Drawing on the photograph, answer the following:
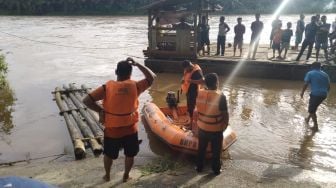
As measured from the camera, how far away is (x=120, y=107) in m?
5.47

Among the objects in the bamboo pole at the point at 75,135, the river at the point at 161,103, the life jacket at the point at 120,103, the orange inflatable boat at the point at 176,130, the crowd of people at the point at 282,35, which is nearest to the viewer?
the life jacket at the point at 120,103

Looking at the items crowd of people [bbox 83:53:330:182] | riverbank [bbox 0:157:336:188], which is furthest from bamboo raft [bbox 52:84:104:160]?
crowd of people [bbox 83:53:330:182]

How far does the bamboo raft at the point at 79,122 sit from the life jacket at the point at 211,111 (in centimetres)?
255

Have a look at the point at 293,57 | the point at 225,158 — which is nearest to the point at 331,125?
the point at 225,158

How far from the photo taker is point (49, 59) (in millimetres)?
21625

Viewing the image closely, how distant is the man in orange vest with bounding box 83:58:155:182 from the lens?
17.8 ft

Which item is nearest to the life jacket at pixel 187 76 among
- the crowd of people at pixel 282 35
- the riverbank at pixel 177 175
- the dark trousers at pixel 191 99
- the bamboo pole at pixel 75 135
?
the dark trousers at pixel 191 99

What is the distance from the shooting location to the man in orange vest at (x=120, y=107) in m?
5.43

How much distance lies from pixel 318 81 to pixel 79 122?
563 cm

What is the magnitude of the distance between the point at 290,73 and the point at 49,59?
1296 centimetres

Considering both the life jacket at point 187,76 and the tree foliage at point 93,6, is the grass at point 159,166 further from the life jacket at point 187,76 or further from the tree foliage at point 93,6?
the tree foliage at point 93,6

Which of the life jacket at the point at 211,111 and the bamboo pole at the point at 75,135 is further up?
the life jacket at the point at 211,111

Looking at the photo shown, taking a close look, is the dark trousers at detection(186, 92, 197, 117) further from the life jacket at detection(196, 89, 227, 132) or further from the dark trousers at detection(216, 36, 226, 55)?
the dark trousers at detection(216, 36, 226, 55)

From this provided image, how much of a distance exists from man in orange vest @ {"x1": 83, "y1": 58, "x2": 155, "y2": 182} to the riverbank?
72cm
